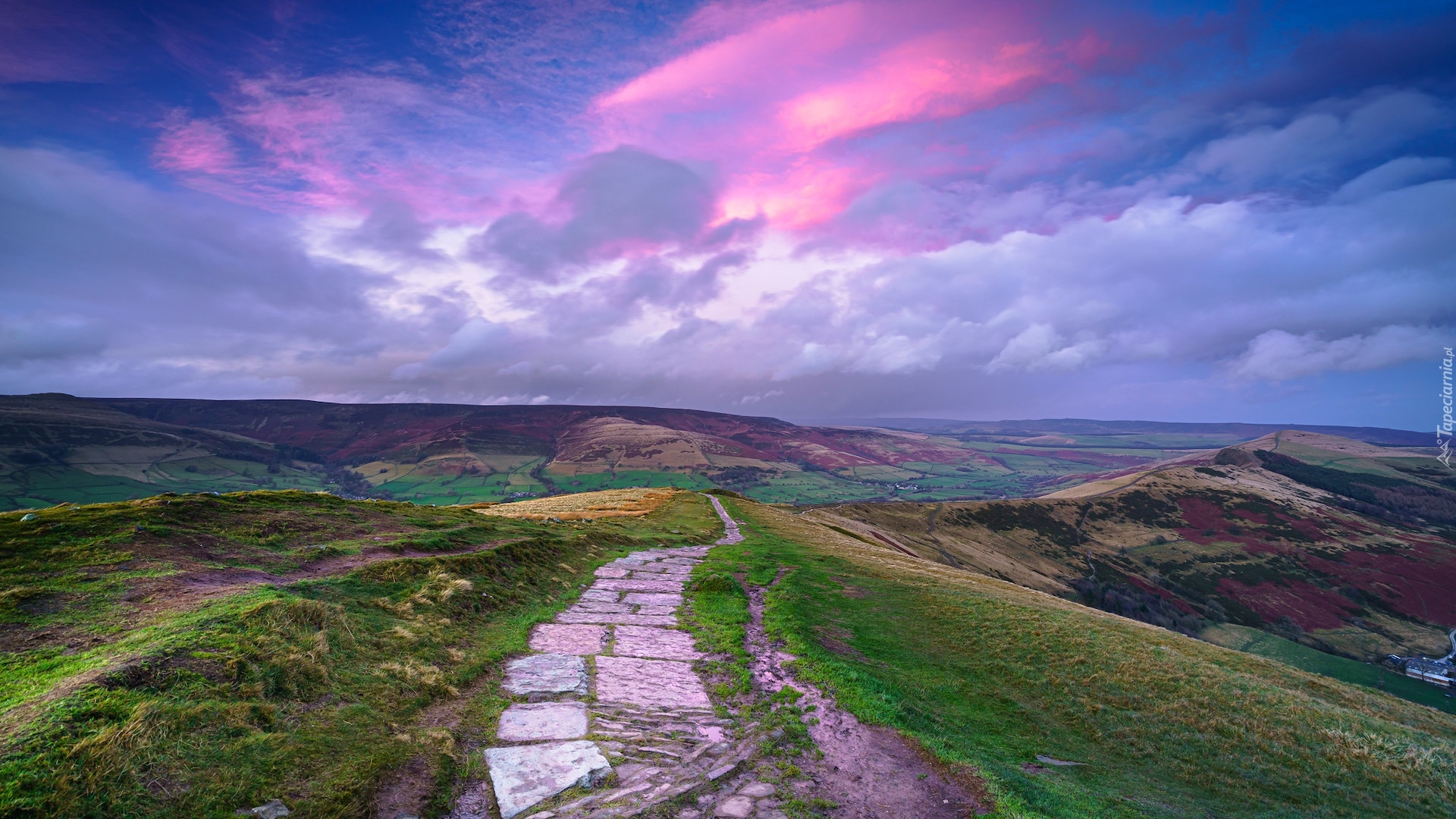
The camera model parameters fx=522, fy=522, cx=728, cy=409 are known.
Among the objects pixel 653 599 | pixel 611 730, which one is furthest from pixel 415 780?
pixel 653 599

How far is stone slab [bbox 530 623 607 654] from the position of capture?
50.5 ft

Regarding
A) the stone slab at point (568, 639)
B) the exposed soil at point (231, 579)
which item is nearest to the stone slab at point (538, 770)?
the stone slab at point (568, 639)

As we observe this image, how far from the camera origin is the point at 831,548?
43.0 meters

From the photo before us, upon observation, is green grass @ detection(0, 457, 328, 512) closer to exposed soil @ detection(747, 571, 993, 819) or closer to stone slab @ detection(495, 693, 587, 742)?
stone slab @ detection(495, 693, 587, 742)

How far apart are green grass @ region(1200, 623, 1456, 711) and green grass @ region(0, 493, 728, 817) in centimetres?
8332

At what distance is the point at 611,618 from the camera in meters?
19.2

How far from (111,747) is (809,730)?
38.3ft

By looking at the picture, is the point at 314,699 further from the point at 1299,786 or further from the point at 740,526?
the point at 740,526

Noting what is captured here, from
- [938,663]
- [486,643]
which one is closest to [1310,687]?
[938,663]

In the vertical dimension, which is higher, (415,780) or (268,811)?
(268,811)

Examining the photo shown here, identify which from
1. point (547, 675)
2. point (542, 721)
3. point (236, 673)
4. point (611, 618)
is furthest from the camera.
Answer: point (611, 618)

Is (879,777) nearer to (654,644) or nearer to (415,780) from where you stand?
(654,644)

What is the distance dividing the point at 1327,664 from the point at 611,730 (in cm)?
10512

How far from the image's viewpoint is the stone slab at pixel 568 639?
15383 mm
